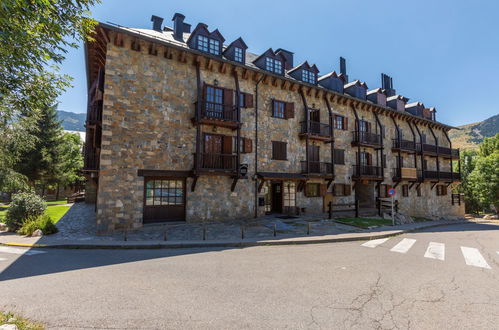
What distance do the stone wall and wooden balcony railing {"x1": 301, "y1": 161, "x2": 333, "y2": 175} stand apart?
0.53m

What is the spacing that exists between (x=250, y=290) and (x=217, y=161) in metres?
10.9

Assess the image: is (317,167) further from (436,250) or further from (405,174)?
(405,174)

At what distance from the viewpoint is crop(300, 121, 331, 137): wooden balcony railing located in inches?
791

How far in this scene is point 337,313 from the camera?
15.3ft

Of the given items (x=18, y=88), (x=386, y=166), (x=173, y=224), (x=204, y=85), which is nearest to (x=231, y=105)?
(x=204, y=85)

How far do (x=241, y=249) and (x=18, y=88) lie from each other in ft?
30.5

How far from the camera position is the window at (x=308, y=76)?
21.5 metres

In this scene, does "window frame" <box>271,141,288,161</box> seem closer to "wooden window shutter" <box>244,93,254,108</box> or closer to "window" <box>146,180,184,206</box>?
"wooden window shutter" <box>244,93,254,108</box>

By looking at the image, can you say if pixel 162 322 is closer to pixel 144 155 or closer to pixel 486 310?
pixel 486 310

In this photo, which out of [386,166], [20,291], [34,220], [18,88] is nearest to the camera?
[20,291]

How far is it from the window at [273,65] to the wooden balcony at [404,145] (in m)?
15.6

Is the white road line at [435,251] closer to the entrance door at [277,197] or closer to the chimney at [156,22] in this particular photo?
the entrance door at [277,197]

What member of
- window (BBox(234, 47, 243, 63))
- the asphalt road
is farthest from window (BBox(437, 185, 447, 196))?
window (BBox(234, 47, 243, 63))

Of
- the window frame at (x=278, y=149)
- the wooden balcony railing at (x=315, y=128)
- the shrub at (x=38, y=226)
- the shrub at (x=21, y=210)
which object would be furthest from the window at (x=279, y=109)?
the shrub at (x=21, y=210)
